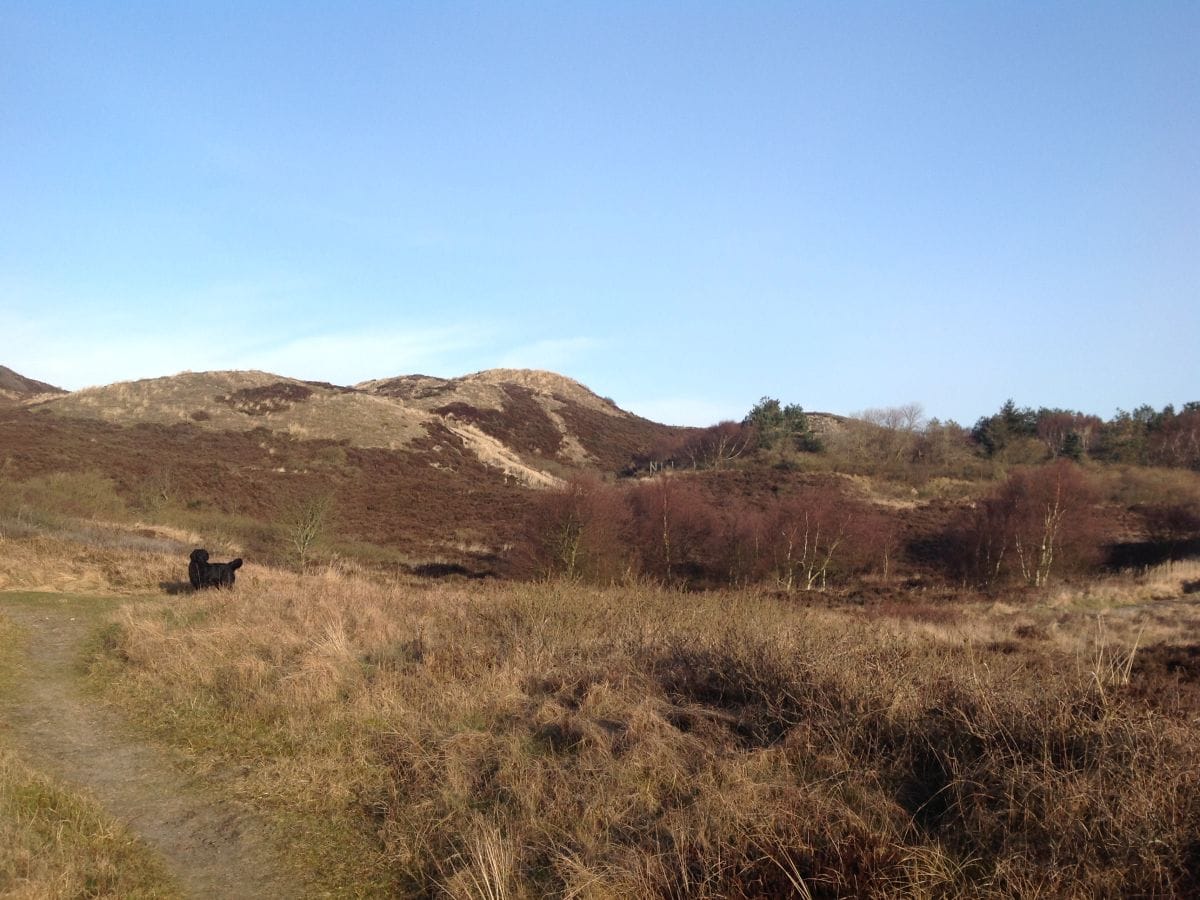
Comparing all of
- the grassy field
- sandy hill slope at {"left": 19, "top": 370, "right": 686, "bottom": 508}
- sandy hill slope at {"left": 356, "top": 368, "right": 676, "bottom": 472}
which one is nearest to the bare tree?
sandy hill slope at {"left": 19, "top": 370, "right": 686, "bottom": 508}

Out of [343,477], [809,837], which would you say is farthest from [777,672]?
[343,477]

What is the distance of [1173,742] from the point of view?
3969 mm

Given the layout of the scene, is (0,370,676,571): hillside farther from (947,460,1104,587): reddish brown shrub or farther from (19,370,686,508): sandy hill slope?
(947,460,1104,587): reddish brown shrub

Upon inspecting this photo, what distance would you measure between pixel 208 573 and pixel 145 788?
367 inches

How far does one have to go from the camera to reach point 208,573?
14.2 m

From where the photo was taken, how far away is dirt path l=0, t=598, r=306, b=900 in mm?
4469

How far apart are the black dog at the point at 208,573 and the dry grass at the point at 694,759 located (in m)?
5.20

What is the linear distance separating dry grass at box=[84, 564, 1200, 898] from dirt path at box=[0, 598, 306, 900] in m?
0.31

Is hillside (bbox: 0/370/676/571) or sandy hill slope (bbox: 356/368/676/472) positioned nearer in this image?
hillside (bbox: 0/370/676/571)

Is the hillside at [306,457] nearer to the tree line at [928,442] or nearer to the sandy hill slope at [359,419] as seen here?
the sandy hill slope at [359,419]

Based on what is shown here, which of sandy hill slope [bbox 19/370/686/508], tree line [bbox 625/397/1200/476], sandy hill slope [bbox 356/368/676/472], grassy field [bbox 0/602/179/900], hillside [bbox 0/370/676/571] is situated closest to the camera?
grassy field [bbox 0/602/179/900]

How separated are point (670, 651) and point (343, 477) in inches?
1675

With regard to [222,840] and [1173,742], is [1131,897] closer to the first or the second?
[1173,742]

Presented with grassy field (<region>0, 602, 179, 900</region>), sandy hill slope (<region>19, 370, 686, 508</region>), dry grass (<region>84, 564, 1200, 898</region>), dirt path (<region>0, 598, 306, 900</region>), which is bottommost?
dirt path (<region>0, 598, 306, 900</region>)
